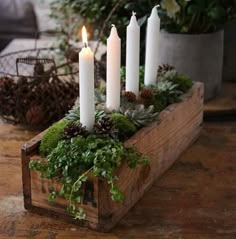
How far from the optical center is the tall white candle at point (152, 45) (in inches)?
40.8

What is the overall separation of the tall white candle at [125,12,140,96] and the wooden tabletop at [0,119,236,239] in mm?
189

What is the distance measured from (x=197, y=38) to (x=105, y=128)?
549 mm

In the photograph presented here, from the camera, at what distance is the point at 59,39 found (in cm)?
177

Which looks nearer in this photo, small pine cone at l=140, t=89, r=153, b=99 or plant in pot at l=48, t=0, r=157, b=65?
small pine cone at l=140, t=89, r=153, b=99

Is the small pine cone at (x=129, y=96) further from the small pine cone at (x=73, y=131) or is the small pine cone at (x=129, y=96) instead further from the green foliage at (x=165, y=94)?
the small pine cone at (x=73, y=131)

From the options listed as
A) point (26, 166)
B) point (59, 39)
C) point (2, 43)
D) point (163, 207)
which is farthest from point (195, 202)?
point (2, 43)

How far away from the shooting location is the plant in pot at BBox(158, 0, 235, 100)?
4.17 feet

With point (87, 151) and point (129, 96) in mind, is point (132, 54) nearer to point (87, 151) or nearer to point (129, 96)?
point (129, 96)

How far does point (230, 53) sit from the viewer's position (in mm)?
1487

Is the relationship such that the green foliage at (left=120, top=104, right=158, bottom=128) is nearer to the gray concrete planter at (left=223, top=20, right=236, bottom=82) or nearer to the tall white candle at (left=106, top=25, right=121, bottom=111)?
the tall white candle at (left=106, top=25, right=121, bottom=111)

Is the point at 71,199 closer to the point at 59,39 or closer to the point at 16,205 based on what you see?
the point at 16,205

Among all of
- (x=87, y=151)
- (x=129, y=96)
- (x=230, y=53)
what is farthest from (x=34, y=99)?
(x=230, y=53)

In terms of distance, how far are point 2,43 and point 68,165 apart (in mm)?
2388

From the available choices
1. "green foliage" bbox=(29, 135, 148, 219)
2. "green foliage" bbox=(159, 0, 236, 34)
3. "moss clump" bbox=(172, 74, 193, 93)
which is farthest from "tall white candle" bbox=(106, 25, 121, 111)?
"green foliage" bbox=(159, 0, 236, 34)
